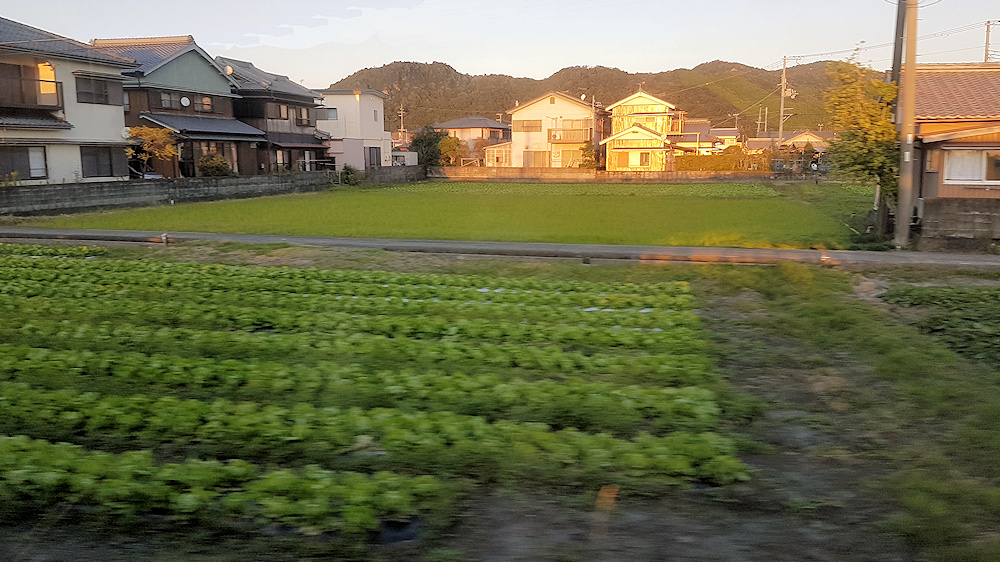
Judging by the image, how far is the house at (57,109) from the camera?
2900cm

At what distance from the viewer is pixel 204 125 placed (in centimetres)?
4062

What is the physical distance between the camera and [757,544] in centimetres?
424

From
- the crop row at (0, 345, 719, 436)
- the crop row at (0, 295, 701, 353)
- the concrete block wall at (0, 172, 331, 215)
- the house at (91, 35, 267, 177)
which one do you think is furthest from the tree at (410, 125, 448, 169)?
the crop row at (0, 345, 719, 436)

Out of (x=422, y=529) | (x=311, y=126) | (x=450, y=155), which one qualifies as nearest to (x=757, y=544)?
(x=422, y=529)

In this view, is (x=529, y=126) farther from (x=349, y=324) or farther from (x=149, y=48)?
(x=349, y=324)

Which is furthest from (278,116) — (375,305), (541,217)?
(375,305)

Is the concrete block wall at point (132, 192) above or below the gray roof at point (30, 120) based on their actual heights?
below

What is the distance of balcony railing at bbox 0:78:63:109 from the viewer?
95.0ft

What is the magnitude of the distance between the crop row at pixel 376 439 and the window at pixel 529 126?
61599 mm

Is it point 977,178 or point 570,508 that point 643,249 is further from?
point 570,508

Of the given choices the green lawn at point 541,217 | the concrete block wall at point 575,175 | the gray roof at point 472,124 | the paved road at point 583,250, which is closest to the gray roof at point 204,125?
the green lawn at point 541,217

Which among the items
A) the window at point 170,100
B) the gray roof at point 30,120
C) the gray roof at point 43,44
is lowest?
the gray roof at point 30,120

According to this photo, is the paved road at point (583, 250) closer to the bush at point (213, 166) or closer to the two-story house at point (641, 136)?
the bush at point (213, 166)

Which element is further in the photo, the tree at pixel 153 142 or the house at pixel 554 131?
the house at pixel 554 131
